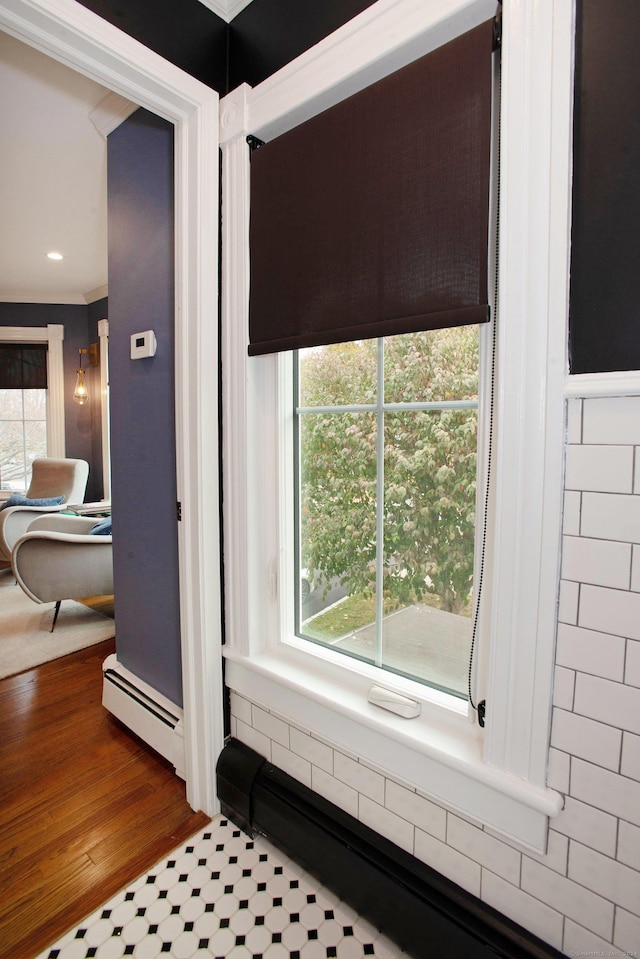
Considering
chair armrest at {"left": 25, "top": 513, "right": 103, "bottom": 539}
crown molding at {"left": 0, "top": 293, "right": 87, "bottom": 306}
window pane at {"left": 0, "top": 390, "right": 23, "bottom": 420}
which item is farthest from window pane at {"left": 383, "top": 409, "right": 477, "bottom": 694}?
window pane at {"left": 0, "top": 390, "right": 23, "bottom": 420}

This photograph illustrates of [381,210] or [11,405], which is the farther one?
[11,405]

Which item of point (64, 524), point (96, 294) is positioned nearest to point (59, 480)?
point (64, 524)

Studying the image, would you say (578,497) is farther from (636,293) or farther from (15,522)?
(15,522)

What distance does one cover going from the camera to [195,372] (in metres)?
1.60

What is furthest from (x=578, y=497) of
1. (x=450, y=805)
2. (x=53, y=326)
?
(x=53, y=326)

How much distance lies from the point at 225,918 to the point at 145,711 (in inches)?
33.6

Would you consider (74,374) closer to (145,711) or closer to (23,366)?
(23,366)

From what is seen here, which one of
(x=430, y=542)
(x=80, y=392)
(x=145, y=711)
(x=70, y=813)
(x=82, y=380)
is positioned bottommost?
(x=70, y=813)

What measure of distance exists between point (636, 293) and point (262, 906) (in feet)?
5.60

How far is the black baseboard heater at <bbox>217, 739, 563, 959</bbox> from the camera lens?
1.10 m

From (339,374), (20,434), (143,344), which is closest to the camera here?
(339,374)

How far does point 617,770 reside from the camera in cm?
95

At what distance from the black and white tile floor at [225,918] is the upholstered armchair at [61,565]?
1968 millimetres

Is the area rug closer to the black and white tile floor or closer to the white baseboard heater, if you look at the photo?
the white baseboard heater
